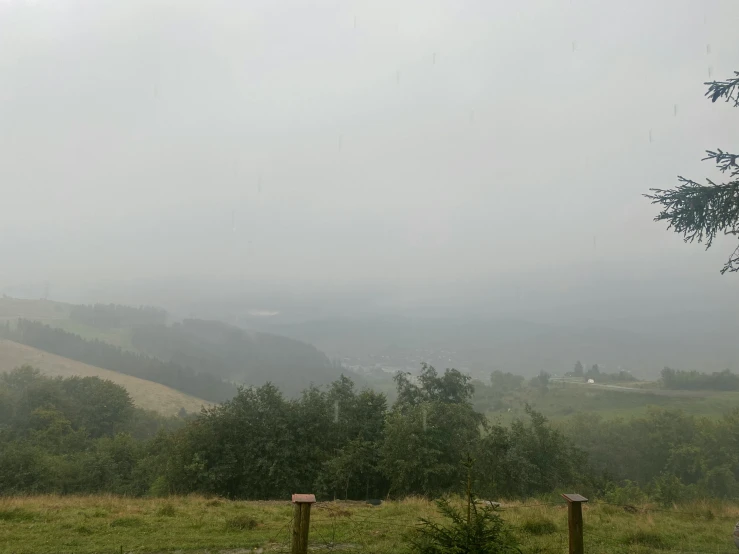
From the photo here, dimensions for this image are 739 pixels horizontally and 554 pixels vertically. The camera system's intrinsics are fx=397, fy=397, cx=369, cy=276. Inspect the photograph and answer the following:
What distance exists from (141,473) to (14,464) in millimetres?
10015

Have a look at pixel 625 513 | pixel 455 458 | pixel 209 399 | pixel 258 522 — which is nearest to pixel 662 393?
pixel 455 458

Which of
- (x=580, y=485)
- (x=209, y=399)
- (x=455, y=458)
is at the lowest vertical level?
(x=209, y=399)

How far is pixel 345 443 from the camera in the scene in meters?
35.7

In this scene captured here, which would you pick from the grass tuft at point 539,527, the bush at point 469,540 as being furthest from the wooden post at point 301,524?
the grass tuft at point 539,527

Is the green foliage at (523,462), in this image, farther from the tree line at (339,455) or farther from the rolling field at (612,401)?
the rolling field at (612,401)

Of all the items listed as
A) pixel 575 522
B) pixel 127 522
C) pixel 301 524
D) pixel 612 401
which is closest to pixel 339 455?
pixel 127 522

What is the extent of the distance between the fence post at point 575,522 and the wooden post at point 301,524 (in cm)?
469

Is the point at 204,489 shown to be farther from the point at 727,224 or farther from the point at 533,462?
the point at 727,224

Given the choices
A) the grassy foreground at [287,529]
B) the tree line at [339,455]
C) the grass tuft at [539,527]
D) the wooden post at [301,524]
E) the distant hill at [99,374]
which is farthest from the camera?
the distant hill at [99,374]

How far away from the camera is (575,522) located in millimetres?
7516

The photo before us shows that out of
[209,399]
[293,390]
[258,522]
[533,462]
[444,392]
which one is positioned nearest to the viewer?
[258,522]

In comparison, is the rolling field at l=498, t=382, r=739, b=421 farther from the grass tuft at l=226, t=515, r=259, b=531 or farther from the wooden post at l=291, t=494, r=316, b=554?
the wooden post at l=291, t=494, r=316, b=554

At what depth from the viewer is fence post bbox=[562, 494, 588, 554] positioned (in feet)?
24.1

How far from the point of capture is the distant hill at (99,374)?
137m
